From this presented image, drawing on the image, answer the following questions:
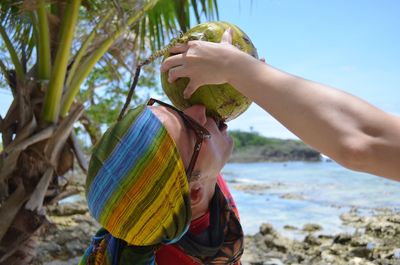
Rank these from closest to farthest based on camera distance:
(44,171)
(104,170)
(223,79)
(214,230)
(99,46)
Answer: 1. (223,79)
2. (104,170)
3. (214,230)
4. (44,171)
5. (99,46)

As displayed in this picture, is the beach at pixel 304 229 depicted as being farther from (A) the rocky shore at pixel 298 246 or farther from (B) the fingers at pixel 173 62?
(B) the fingers at pixel 173 62

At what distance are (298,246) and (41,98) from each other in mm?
3669

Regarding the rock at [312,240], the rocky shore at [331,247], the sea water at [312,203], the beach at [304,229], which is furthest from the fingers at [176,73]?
the sea water at [312,203]

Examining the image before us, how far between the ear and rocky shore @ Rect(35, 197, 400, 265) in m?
3.18

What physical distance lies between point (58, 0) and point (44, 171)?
125cm

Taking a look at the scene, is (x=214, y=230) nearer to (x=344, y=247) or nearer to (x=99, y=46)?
(x=99, y=46)

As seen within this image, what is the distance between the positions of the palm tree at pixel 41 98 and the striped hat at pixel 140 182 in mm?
2120

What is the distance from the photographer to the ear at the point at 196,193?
3.88ft

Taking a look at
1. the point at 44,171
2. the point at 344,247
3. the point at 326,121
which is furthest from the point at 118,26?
the point at 344,247

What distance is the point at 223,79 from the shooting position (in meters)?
0.93

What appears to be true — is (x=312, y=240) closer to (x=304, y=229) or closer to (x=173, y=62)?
(x=304, y=229)

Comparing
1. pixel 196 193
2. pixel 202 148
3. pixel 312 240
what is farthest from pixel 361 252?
pixel 202 148

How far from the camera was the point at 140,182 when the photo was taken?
1012mm

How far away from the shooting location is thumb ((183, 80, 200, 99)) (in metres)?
1.02
